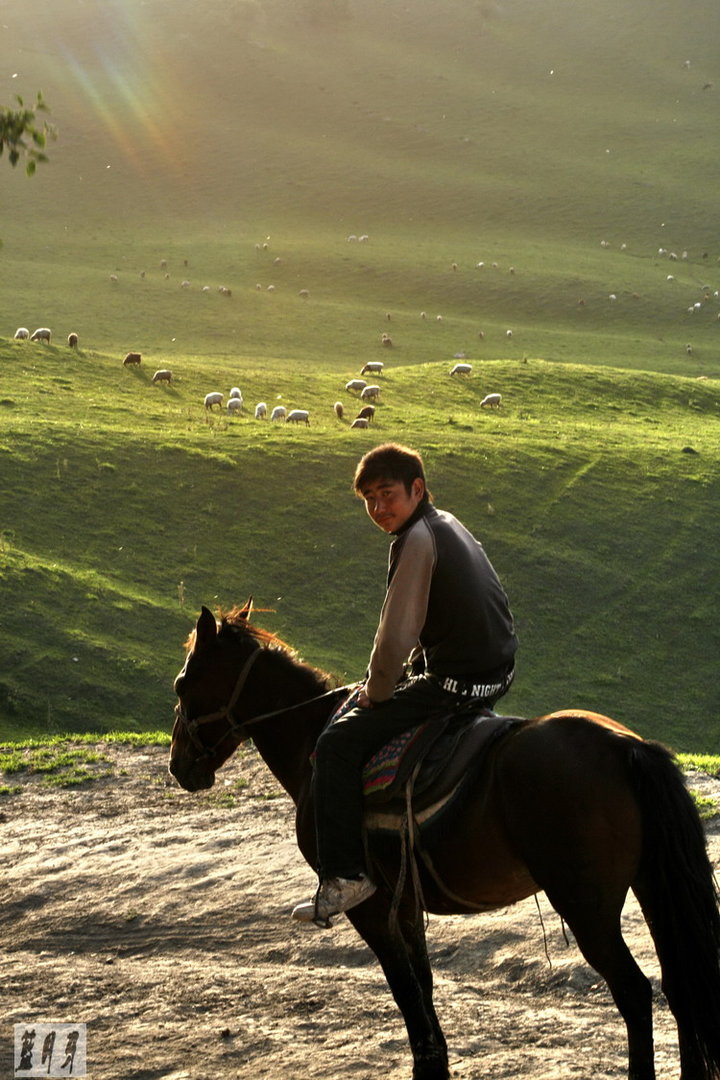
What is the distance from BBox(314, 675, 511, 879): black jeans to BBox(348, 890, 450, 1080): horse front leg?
0.37 meters

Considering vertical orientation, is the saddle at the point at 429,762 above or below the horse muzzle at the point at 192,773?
above

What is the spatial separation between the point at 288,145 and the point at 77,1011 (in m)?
98.3

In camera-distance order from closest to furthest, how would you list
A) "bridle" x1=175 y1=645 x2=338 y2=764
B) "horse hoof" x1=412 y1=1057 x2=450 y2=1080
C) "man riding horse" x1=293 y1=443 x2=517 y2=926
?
"man riding horse" x1=293 y1=443 x2=517 y2=926 → "horse hoof" x1=412 y1=1057 x2=450 y2=1080 → "bridle" x1=175 y1=645 x2=338 y2=764

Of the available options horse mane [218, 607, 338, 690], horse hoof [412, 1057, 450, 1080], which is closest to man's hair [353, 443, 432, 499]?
horse mane [218, 607, 338, 690]

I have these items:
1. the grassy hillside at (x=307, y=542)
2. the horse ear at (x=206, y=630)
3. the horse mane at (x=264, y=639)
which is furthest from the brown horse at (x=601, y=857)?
the grassy hillside at (x=307, y=542)

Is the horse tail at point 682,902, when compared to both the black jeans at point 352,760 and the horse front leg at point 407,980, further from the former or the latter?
the horse front leg at point 407,980

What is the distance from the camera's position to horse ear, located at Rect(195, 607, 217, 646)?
7887mm

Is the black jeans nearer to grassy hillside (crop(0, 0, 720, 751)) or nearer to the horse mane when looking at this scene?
the horse mane

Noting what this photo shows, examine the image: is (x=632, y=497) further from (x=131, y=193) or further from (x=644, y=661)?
(x=131, y=193)

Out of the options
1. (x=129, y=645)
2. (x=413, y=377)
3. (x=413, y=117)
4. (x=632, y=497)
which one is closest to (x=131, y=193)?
(x=413, y=117)

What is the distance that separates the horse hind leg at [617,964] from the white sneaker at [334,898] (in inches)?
51.3

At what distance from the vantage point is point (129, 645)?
2255cm

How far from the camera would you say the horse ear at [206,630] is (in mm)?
7887

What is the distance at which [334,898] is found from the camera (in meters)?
6.91
